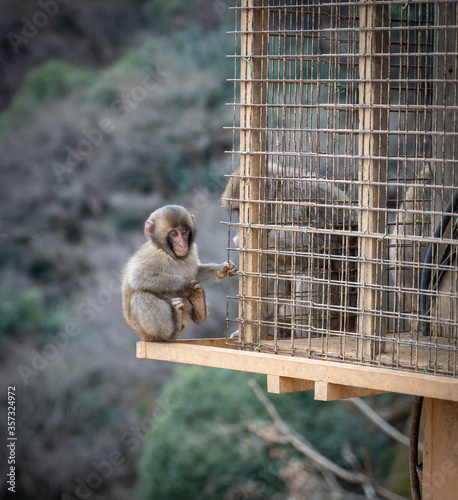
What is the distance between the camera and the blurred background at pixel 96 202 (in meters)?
12.7

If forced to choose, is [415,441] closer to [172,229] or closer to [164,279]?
[164,279]

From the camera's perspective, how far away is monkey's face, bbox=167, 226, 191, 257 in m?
5.00

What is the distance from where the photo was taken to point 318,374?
405 centimetres

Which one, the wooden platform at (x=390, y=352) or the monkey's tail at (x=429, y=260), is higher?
the monkey's tail at (x=429, y=260)

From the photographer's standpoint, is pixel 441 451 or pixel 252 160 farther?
pixel 252 160

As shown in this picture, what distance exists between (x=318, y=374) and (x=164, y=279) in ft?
4.21

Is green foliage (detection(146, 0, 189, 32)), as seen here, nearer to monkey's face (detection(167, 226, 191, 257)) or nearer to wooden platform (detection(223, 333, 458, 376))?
monkey's face (detection(167, 226, 191, 257))

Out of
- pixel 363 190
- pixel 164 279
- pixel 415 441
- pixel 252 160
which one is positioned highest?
pixel 252 160

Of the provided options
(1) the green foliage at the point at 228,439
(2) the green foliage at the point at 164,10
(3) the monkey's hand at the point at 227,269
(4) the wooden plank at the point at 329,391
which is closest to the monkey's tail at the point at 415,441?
(4) the wooden plank at the point at 329,391

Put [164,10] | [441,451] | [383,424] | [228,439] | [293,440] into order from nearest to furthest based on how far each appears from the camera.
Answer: [441,451] < [383,424] < [293,440] < [228,439] < [164,10]

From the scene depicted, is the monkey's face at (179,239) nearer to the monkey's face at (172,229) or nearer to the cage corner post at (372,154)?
the monkey's face at (172,229)

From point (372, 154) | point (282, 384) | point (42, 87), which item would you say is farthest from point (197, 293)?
point (42, 87)

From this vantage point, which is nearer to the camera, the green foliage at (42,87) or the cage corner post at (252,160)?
the cage corner post at (252,160)

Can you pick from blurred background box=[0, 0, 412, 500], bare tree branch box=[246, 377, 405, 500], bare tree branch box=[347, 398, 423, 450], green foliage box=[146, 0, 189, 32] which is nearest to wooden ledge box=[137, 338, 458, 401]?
bare tree branch box=[347, 398, 423, 450]
